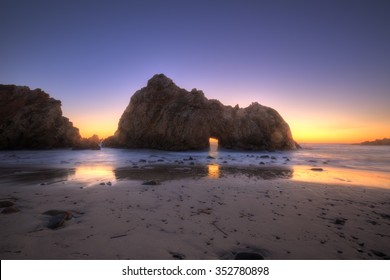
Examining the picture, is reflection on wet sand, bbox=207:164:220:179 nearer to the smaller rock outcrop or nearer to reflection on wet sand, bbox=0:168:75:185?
reflection on wet sand, bbox=0:168:75:185

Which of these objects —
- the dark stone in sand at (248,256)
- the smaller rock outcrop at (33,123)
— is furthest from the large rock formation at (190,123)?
the dark stone in sand at (248,256)

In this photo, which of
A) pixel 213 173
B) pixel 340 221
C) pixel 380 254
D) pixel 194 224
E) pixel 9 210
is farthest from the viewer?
pixel 213 173

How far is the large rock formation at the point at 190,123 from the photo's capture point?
36.4m

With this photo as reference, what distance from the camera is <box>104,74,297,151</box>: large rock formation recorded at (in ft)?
119

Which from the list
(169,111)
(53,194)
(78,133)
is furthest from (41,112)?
(53,194)

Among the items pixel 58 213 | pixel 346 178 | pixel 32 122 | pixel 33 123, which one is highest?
pixel 32 122

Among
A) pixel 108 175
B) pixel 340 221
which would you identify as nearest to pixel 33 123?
pixel 108 175

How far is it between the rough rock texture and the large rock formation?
31.9 ft

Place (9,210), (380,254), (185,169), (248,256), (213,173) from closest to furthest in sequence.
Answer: (248,256), (380,254), (9,210), (213,173), (185,169)

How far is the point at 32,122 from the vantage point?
35938 mm

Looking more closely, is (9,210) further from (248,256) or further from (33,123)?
(33,123)

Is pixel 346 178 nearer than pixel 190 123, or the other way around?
pixel 346 178

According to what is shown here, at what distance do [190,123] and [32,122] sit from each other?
26813 mm
